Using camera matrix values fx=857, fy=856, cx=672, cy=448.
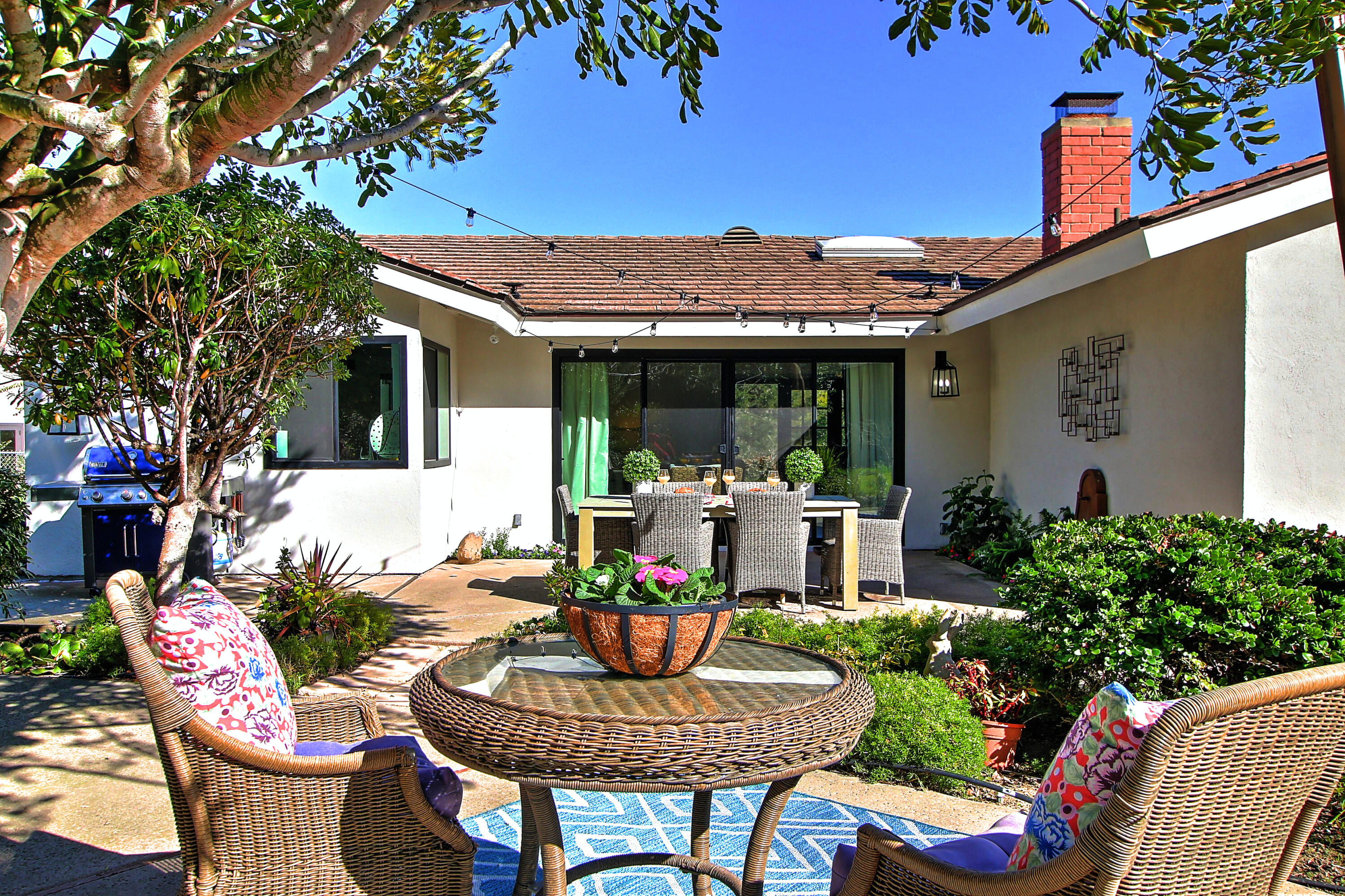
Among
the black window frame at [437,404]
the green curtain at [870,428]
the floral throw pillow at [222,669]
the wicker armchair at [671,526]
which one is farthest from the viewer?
Answer: the green curtain at [870,428]

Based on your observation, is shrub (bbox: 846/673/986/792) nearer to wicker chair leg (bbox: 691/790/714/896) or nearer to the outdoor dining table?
wicker chair leg (bbox: 691/790/714/896)

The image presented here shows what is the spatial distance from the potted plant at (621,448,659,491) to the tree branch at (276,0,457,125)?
15.3 feet

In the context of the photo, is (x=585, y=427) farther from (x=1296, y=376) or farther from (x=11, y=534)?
(x=1296, y=376)

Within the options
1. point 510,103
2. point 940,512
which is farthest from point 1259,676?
point 940,512

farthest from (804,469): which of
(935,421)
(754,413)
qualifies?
(935,421)

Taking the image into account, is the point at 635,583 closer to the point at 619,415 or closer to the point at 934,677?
the point at 934,677

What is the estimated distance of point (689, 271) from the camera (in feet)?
36.1

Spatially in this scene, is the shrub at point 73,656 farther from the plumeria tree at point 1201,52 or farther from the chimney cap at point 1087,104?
the chimney cap at point 1087,104

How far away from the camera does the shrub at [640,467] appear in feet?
25.2

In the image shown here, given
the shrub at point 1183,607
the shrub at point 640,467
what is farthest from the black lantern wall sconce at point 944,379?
the shrub at point 1183,607

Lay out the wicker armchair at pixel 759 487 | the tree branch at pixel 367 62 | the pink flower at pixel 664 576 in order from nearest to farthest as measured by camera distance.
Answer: the pink flower at pixel 664 576 → the tree branch at pixel 367 62 → the wicker armchair at pixel 759 487

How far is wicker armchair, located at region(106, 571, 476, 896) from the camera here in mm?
1848

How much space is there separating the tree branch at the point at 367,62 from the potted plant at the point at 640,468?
15.3 feet

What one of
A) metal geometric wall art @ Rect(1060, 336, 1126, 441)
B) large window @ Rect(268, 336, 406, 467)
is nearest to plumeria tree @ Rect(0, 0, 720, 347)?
large window @ Rect(268, 336, 406, 467)
